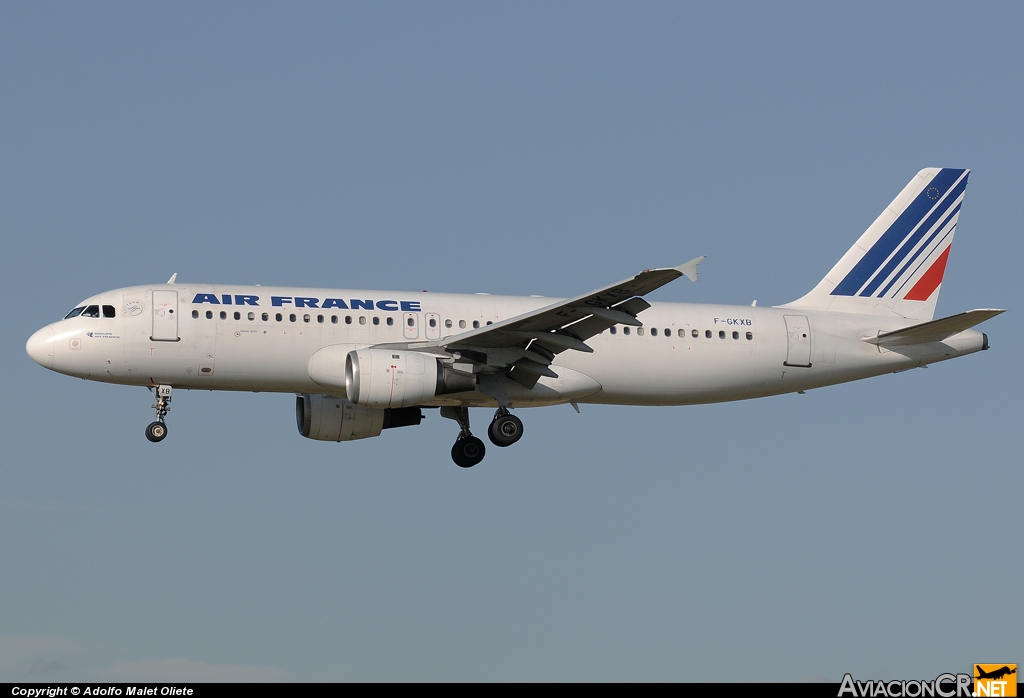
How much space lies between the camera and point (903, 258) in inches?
1919

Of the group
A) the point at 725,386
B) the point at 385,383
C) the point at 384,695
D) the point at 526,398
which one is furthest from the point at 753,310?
the point at 384,695

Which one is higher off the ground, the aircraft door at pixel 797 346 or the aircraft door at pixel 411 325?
the aircraft door at pixel 411 325

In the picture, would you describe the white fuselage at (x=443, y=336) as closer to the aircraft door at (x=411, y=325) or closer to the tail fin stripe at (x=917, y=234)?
the aircraft door at (x=411, y=325)

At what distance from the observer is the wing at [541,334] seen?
127 ft

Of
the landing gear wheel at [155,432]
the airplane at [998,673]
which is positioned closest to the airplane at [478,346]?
the landing gear wheel at [155,432]

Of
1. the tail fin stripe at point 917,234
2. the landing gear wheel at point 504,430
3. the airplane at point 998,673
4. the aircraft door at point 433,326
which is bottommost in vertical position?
the airplane at point 998,673

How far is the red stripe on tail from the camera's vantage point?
48.3m

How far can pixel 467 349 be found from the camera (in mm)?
41656

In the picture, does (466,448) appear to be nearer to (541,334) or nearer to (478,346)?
(478,346)

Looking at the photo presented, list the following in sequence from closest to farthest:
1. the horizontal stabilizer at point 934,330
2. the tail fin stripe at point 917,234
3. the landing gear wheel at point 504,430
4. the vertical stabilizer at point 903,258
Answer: the horizontal stabilizer at point 934,330
the landing gear wheel at point 504,430
the vertical stabilizer at point 903,258
the tail fin stripe at point 917,234

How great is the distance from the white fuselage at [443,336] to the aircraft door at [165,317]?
0.09 feet

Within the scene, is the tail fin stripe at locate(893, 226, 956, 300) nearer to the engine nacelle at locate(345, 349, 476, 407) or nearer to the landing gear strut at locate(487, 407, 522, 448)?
the landing gear strut at locate(487, 407, 522, 448)

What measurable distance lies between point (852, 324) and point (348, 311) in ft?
49.0

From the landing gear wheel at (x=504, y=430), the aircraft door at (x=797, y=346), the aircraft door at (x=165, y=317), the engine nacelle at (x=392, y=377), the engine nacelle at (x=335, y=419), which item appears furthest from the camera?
the engine nacelle at (x=335, y=419)
